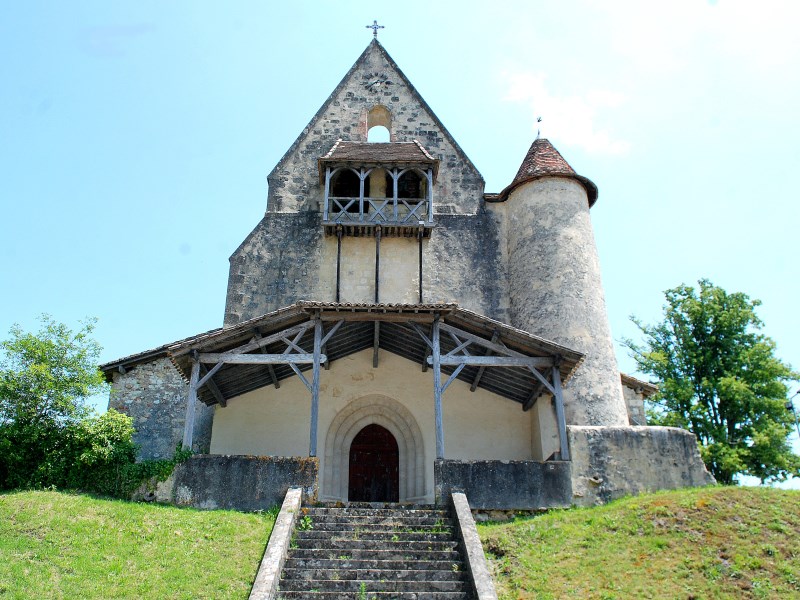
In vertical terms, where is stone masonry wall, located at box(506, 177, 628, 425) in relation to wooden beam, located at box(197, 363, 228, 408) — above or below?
above

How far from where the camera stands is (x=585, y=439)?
13320mm

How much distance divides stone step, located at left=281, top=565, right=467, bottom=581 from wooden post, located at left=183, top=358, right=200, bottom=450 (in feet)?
14.0

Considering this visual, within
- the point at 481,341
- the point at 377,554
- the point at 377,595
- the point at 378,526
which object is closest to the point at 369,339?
the point at 481,341

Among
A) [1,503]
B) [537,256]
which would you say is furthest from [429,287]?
[1,503]

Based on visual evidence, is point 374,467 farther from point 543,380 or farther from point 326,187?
point 326,187

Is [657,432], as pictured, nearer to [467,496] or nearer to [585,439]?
[585,439]

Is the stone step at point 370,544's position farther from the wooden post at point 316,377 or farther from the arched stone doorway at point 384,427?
the arched stone doorway at point 384,427

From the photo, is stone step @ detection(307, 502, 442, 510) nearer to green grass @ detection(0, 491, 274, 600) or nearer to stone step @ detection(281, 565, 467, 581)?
green grass @ detection(0, 491, 274, 600)

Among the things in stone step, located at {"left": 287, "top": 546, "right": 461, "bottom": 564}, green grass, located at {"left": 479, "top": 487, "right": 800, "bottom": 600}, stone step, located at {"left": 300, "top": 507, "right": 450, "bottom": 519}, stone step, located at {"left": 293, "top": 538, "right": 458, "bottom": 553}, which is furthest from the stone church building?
stone step, located at {"left": 287, "top": 546, "right": 461, "bottom": 564}

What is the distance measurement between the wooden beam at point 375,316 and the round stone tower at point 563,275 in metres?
4.18

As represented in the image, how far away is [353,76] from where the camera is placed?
21.2 meters

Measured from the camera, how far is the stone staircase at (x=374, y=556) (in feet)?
29.6

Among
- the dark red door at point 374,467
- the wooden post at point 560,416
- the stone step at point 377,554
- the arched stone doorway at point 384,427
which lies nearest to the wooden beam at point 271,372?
the arched stone doorway at point 384,427

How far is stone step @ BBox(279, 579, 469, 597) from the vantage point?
9.02 metres
